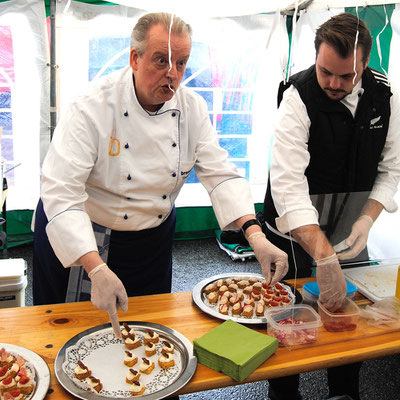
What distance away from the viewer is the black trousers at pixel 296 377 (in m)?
1.84

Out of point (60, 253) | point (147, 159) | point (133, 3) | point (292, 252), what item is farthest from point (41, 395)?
point (133, 3)

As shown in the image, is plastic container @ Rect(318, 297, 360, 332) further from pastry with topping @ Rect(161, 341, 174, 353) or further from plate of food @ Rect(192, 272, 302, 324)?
pastry with topping @ Rect(161, 341, 174, 353)

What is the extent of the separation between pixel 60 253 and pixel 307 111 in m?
1.09

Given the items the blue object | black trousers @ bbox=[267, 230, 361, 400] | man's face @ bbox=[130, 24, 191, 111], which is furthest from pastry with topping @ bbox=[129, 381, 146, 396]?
man's face @ bbox=[130, 24, 191, 111]

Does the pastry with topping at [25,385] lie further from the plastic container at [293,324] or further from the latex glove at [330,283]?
the latex glove at [330,283]

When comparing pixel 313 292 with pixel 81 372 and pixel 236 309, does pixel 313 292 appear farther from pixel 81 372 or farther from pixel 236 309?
pixel 81 372

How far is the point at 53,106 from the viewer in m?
3.99

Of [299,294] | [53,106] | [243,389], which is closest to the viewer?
[299,294]

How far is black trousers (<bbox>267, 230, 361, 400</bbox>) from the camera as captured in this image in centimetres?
184

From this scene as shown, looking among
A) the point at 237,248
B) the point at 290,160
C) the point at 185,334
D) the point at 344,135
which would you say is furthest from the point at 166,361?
the point at 237,248

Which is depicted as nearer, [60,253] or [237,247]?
[60,253]

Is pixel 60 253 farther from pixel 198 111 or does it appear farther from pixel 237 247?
pixel 237 247

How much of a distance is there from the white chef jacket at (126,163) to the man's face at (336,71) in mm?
483

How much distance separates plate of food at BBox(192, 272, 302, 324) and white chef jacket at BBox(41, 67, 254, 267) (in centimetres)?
23
